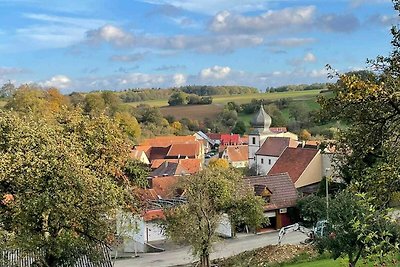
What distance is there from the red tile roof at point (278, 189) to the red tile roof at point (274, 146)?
778 inches

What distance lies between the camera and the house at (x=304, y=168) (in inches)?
1741

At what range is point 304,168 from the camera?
146 ft

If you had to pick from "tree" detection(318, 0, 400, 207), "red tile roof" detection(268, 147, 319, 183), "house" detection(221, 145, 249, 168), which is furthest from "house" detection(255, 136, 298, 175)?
"tree" detection(318, 0, 400, 207)

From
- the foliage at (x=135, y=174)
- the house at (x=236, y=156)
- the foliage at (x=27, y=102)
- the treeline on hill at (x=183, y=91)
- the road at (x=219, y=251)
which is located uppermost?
the treeline on hill at (x=183, y=91)

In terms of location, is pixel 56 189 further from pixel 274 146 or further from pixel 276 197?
pixel 274 146

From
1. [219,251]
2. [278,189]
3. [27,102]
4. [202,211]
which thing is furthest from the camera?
[27,102]

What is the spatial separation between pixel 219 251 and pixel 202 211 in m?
6.32

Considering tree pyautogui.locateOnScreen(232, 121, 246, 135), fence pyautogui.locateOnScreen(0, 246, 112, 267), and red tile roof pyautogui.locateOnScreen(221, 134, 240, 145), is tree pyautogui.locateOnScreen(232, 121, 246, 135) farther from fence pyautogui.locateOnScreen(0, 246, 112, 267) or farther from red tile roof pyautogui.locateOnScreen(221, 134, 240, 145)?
fence pyautogui.locateOnScreen(0, 246, 112, 267)

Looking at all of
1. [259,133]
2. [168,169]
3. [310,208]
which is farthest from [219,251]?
[259,133]

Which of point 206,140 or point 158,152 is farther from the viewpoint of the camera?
point 206,140

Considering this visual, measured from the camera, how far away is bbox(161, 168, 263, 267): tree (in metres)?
23.1

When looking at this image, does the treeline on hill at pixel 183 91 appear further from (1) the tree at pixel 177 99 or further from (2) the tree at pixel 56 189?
(2) the tree at pixel 56 189

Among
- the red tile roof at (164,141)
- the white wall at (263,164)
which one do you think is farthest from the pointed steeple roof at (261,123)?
the red tile roof at (164,141)

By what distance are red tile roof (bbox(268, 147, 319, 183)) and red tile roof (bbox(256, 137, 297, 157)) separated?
9.70 m
